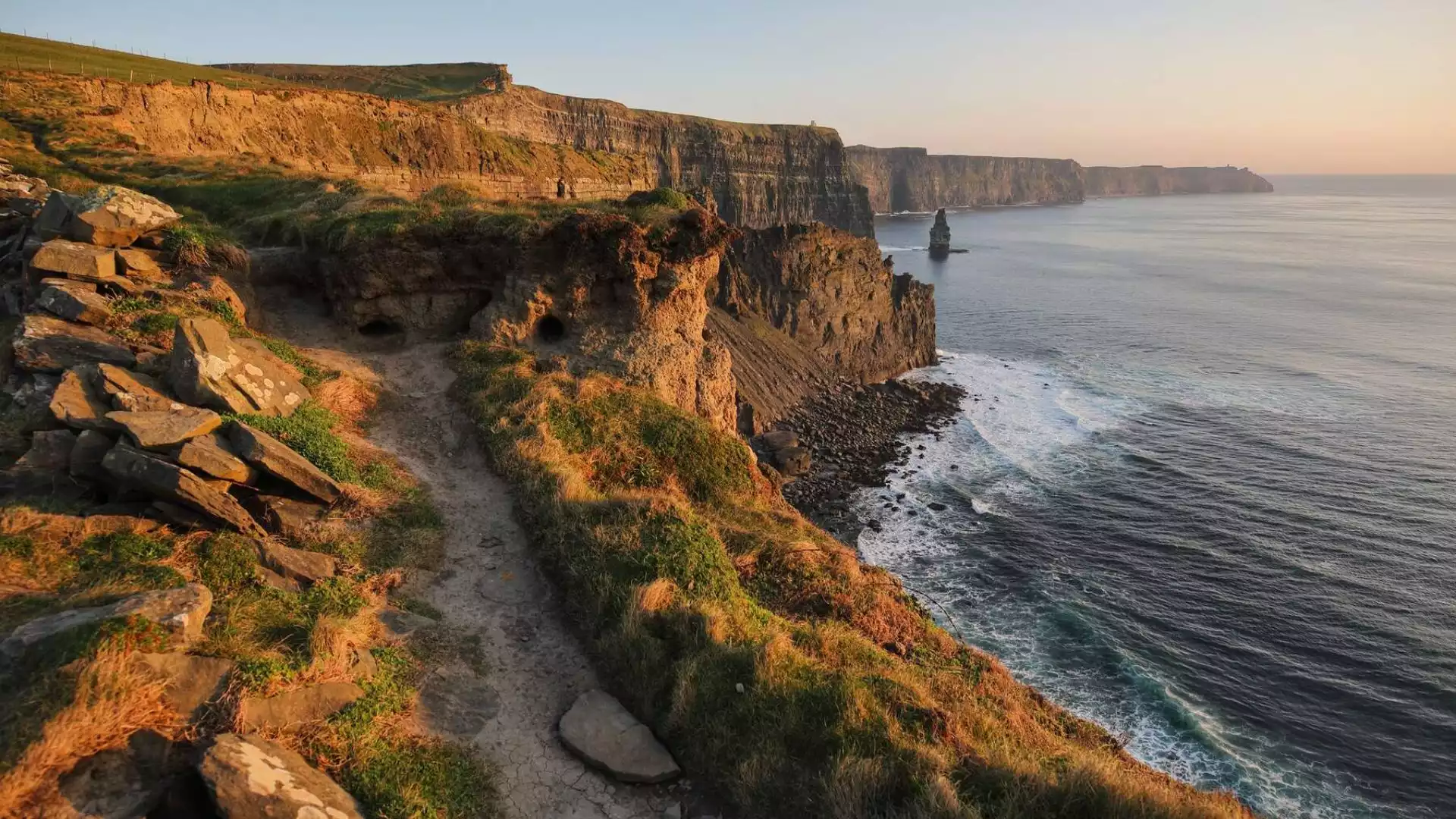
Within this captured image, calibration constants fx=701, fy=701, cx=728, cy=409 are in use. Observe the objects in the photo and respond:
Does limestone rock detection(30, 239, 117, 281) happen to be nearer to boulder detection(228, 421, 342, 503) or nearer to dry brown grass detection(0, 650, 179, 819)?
boulder detection(228, 421, 342, 503)

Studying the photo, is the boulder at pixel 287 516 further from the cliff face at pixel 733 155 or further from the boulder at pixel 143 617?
the cliff face at pixel 733 155

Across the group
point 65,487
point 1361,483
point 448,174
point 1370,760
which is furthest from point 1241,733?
point 448,174

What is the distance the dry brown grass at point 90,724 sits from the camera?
5.51 m

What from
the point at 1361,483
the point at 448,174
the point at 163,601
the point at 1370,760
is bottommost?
the point at 1370,760

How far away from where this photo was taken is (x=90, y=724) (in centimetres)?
594

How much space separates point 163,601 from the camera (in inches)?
287

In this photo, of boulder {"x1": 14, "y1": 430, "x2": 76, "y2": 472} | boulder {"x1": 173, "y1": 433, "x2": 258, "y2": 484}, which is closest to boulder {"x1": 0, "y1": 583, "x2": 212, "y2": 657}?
boulder {"x1": 173, "y1": 433, "x2": 258, "y2": 484}

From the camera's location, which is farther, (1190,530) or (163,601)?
(1190,530)

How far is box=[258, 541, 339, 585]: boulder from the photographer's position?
384 inches

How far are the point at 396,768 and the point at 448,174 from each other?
5103 centimetres

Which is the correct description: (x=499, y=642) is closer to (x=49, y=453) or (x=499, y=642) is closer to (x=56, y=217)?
(x=49, y=453)

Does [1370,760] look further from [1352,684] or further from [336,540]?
[336,540]

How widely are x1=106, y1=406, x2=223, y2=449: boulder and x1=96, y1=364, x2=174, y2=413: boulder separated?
0.78 feet

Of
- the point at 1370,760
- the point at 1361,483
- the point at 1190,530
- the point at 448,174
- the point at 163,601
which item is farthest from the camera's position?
the point at 448,174
